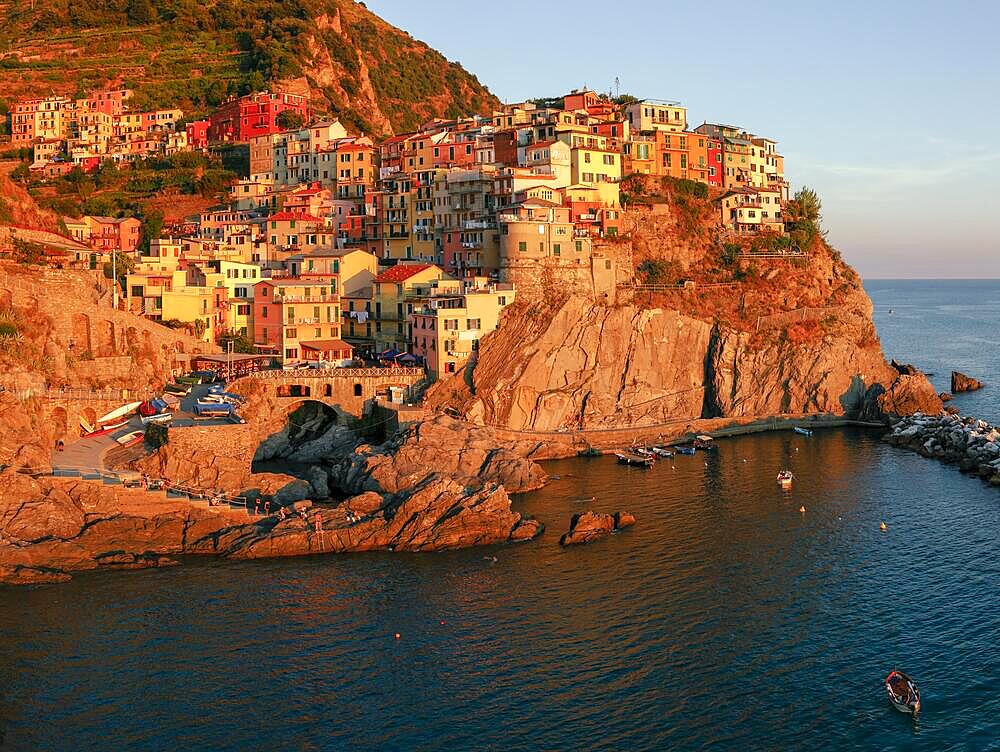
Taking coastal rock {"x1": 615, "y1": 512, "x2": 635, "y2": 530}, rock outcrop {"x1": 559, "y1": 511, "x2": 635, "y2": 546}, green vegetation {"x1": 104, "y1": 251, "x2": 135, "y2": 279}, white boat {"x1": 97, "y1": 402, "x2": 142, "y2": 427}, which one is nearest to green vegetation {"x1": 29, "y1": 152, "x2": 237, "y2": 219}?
green vegetation {"x1": 104, "y1": 251, "x2": 135, "y2": 279}

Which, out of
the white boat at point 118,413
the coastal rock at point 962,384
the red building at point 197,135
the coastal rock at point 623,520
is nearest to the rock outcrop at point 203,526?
the coastal rock at point 623,520

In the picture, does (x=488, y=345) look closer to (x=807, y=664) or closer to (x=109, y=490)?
(x=109, y=490)

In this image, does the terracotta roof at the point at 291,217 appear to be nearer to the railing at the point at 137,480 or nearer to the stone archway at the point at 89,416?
the stone archway at the point at 89,416

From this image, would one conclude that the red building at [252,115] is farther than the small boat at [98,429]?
Yes

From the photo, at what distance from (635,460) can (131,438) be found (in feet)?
98.1

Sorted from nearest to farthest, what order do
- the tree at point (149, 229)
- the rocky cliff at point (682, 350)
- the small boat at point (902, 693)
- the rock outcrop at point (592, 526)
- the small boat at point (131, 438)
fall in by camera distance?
the small boat at point (902, 693)
the rock outcrop at point (592, 526)
the small boat at point (131, 438)
the rocky cliff at point (682, 350)
the tree at point (149, 229)

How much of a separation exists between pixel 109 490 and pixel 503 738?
25.5 m

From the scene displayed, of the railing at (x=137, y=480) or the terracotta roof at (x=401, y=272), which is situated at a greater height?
the terracotta roof at (x=401, y=272)

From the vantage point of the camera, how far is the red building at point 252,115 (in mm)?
113062

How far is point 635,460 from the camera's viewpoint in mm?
64062

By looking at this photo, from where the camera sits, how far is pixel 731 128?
345ft

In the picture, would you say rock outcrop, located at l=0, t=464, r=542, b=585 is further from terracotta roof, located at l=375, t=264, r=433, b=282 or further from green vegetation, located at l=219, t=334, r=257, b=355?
terracotta roof, located at l=375, t=264, r=433, b=282

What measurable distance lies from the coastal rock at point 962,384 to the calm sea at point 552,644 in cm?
4480

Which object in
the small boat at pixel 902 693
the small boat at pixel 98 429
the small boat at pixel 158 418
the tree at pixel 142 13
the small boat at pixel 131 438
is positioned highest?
the tree at pixel 142 13
